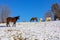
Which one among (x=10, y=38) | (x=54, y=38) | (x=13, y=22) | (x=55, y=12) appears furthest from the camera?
(x=55, y=12)

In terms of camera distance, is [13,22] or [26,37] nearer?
[26,37]

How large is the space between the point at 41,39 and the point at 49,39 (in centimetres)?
36

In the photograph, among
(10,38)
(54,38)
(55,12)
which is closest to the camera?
(10,38)

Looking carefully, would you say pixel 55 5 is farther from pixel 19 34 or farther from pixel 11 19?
pixel 19 34

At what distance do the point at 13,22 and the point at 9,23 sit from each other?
0.44m

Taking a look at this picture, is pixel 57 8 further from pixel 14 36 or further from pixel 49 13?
pixel 14 36

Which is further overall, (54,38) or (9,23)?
(9,23)

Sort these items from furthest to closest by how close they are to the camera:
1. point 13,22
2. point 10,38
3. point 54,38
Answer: point 13,22, point 54,38, point 10,38

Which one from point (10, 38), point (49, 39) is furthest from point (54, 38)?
point (10, 38)

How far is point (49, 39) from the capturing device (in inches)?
314

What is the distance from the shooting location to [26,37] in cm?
782

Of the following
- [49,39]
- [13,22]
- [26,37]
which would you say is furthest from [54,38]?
[13,22]

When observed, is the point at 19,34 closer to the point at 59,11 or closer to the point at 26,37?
the point at 26,37

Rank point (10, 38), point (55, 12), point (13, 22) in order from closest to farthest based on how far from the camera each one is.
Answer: point (10, 38) < point (13, 22) < point (55, 12)
